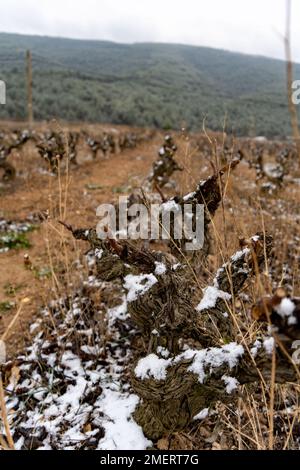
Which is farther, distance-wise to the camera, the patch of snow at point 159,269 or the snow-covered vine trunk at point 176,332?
the patch of snow at point 159,269

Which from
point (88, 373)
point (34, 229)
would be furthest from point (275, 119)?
point (88, 373)

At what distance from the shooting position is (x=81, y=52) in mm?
110312

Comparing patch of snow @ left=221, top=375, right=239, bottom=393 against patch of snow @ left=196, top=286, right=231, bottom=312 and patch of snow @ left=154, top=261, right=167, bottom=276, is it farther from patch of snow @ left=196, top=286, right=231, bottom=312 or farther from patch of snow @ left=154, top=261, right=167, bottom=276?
patch of snow @ left=154, top=261, right=167, bottom=276

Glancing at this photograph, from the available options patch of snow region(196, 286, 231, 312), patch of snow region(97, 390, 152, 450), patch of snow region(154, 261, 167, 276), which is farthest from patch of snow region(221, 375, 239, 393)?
patch of snow region(97, 390, 152, 450)

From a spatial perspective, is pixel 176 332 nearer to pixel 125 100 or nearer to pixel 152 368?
pixel 152 368

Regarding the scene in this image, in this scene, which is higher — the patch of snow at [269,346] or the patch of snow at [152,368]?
the patch of snow at [269,346]

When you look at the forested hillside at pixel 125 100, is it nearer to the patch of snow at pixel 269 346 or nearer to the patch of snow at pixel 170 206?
the patch of snow at pixel 170 206

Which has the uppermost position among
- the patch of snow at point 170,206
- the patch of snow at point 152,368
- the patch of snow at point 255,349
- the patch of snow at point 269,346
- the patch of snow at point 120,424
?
the patch of snow at point 170,206

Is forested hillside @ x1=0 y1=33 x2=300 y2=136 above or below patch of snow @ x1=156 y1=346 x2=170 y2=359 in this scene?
above

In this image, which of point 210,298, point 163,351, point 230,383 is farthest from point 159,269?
point 230,383

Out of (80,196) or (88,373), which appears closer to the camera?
(88,373)

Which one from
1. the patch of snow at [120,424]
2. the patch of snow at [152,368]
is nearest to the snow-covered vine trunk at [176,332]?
the patch of snow at [152,368]

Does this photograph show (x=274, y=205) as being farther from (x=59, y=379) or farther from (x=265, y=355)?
(x=265, y=355)
